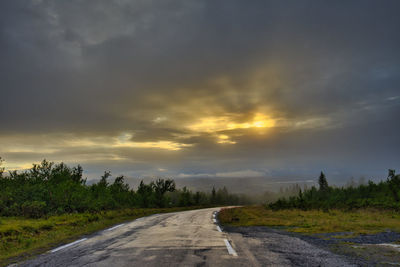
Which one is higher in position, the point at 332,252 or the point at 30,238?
the point at 332,252

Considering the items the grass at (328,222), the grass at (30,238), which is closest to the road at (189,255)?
the grass at (30,238)

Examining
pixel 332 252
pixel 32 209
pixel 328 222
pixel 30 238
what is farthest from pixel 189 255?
pixel 32 209

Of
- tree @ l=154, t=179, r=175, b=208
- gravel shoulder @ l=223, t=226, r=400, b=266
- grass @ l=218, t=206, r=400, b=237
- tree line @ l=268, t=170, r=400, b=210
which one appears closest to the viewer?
gravel shoulder @ l=223, t=226, r=400, b=266

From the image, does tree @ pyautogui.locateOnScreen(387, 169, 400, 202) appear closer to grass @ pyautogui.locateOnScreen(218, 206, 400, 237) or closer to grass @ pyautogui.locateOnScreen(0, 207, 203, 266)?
grass @ pyautogui.locateOnScreen(218, 206, 400, 237)

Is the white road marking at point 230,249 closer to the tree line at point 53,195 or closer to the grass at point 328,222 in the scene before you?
the grass at point 328,222

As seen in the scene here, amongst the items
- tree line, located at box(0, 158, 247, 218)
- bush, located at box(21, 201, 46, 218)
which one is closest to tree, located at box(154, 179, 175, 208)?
tree line, located at box(0, 158, 247, 218)

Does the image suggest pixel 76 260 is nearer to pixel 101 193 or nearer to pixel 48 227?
pixel 48 227

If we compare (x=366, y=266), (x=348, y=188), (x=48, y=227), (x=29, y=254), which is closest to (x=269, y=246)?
(x=366, y=266)

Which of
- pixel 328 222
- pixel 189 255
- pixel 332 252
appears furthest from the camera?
pixel 328 222

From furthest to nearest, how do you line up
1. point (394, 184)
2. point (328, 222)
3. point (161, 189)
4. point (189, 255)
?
1. point (161, 189)
2. point (394, 184)
3. point (328, 222)
4. point (189, 255)

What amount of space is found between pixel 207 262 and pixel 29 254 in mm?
5652

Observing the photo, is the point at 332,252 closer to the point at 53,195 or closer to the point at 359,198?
the point at 53,195

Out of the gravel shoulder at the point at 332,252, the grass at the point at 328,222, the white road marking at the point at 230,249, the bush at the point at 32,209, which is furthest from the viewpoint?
the bush at the point at 32,209

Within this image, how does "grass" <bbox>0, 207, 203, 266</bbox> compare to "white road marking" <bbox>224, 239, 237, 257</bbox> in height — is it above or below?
below
